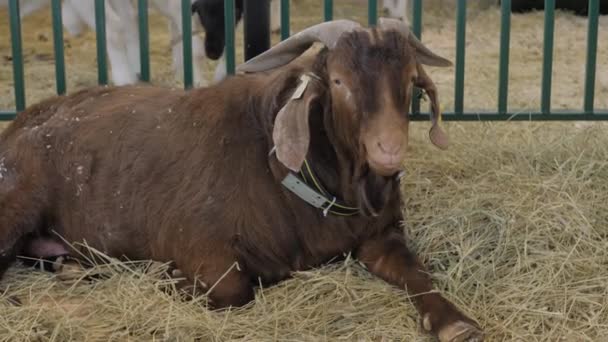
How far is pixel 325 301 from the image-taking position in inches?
152

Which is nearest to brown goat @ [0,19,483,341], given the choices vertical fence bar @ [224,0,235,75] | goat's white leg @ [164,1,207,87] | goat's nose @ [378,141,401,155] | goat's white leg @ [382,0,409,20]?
goat's nose @ [378,141,401,155]

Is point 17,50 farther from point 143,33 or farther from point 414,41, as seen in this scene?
point 414,41

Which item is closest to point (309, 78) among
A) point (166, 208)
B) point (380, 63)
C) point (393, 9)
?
point (380, 63)

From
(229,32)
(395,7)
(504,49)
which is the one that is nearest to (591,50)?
(504,49)

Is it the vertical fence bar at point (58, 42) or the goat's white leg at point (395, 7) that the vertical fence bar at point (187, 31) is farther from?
the goat's white leg at point (395, 7)

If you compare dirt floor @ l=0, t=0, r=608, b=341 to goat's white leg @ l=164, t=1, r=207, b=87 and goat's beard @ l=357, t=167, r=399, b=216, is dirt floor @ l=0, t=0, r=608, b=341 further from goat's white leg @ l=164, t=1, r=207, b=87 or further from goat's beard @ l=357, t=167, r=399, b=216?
goat's white leg @ l=164, t=1, r=207, b=87

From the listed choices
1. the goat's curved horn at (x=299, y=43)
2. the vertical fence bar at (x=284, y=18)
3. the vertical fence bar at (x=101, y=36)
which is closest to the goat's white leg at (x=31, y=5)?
the vertical fence bar at (x=101, y=36)

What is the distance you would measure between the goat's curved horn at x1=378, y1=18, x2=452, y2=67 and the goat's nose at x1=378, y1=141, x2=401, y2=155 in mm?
472

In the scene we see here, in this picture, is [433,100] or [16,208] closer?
[433,100]

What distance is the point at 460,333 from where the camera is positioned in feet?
11.4

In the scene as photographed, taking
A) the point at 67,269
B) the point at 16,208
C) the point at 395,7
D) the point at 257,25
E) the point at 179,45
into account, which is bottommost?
the point at 67,269

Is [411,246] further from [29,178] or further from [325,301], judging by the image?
[29,178]

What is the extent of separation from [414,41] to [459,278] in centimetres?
95

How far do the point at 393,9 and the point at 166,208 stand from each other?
6.20m
